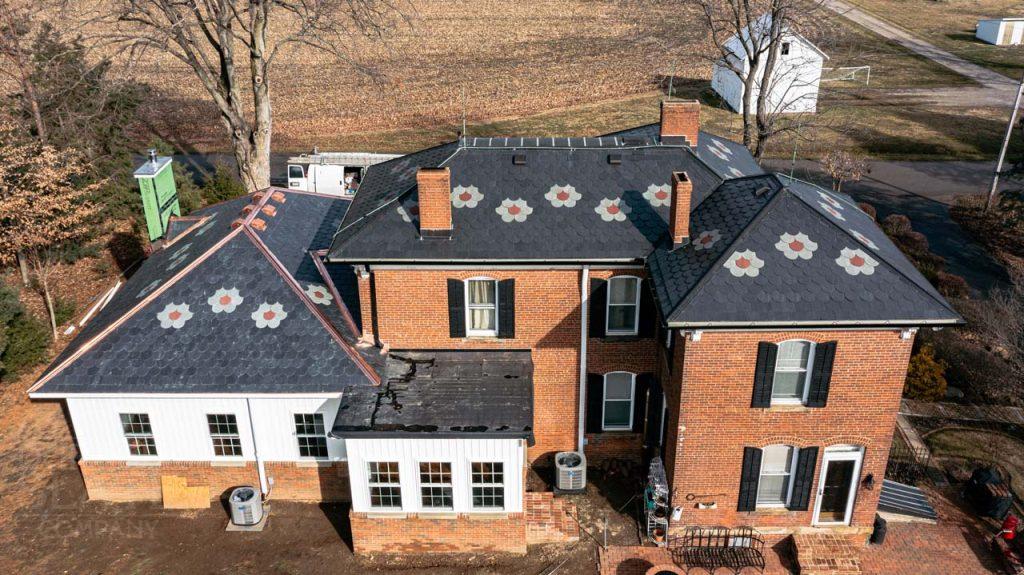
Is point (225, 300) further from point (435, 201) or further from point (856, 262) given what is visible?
point (856, 262)

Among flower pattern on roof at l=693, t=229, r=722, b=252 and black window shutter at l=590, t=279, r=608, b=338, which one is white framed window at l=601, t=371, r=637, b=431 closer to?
black window shutter at l=590, t=279, r=608, b=338

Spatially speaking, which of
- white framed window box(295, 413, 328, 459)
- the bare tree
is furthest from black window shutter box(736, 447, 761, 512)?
the bare tree

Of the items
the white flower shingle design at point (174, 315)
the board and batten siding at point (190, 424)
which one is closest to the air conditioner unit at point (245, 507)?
the board and batten siding at point (190, 424)

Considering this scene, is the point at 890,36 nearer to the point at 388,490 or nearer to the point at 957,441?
the point at 957,441

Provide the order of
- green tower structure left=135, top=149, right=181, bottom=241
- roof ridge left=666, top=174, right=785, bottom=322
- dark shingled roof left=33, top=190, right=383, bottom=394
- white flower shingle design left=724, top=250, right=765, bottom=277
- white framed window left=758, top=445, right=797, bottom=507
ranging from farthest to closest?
green tower structure left=135, top=149, right=181, bottom=241 < dark shingled roof left=33, top=190, right=383, bottom=394 < white framed window left=758, top=445, right=797, bottom=507 < white flower shingle design left=724, top=250, right=765, bottom=277 < roof ridge left=666, top=174, right=785, bottom=322

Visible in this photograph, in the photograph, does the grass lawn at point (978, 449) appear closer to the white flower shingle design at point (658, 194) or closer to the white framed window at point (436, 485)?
the white flower shingle design at point (658, 194)

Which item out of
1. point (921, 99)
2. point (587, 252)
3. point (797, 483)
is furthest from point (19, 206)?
point (921, 99)
